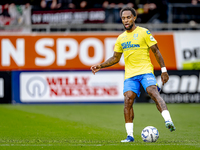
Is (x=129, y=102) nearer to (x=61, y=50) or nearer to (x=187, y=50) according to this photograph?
(x=61, y=50)

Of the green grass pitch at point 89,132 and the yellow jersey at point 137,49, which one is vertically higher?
the yellow jersey at point 137,49

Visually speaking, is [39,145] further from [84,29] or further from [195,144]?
[84,29]

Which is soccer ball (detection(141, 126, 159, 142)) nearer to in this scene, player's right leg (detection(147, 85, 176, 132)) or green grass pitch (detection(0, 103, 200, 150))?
green grass pitch (detection(0, 103, 200, 150))

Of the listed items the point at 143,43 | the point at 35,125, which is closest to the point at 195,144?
the point at 143,43

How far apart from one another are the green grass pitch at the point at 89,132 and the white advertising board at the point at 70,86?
2809 millimetres

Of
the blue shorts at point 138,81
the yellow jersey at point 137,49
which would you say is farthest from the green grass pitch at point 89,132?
the yellow jersey at point 137,49

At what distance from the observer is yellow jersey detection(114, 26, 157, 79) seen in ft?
20.7

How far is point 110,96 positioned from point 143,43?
8.22m

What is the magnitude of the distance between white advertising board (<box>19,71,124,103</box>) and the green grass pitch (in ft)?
9.22

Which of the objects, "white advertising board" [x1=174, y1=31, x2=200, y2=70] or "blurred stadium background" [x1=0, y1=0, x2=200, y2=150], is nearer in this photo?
"blurred stadium background" [x1=0, y1=0, x2=200, y2=150]

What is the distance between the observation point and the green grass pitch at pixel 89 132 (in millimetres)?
5844

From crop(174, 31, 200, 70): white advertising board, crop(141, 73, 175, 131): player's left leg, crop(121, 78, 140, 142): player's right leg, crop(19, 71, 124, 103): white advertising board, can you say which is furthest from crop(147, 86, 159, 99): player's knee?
crop(174, 31, 200, 70): white advertising board

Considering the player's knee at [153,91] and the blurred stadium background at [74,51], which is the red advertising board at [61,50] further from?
the player's knee at [153,91]

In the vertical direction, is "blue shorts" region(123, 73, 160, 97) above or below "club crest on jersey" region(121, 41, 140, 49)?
below
